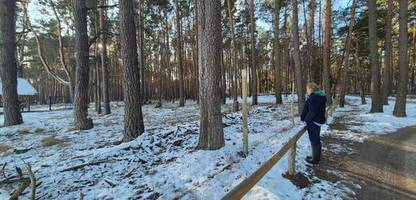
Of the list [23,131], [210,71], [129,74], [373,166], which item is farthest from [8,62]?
[373,166]

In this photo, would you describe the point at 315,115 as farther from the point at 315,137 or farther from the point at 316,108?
the point at 315,137

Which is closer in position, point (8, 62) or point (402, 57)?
point (8, 62)

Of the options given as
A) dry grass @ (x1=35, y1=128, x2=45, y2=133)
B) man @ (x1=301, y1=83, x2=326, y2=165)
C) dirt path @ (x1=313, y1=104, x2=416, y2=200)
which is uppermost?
man @ (x1=301, y1=83, x2=326, y2=165)

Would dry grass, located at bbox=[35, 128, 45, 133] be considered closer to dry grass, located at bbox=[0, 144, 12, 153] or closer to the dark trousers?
dry grass, located at bbox=[0, 144, 12, 153]

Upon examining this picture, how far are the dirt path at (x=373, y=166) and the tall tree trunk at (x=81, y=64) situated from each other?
30.2 feet

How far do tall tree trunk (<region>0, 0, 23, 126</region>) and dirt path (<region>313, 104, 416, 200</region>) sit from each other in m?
13.6

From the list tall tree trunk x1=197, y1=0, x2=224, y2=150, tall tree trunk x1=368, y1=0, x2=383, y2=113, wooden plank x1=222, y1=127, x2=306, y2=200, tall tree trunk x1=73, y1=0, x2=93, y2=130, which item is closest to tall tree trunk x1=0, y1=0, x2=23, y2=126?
tall tree trunk x1=73, y1=0, x2=93, y2=130

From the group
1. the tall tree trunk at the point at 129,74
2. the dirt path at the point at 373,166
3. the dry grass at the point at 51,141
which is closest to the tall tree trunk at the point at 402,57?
the dirt path at the point at 373,166

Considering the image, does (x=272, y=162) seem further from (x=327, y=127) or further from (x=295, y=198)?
(x=327, y=127)

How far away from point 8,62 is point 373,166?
1538 cm

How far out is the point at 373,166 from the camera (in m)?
7.09

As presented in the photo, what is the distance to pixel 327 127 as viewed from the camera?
1248cm

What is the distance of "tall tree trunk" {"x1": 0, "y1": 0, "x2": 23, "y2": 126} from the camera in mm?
14570

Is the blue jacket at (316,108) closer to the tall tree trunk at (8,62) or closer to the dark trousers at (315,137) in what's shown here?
Result: the dark trousers at (315,137)
